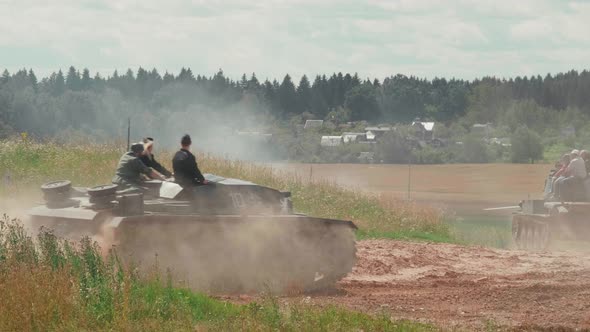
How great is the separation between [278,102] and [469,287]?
124 metres

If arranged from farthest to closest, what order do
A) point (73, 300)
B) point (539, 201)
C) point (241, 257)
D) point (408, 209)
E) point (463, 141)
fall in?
point (463, 141) < point (408, 209) < point (539, 201) < point (241, 257) < point (73, 300)

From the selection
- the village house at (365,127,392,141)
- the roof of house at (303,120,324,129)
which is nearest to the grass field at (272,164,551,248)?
the village house at (365,127,392,141)

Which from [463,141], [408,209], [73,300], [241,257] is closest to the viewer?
[73,300]

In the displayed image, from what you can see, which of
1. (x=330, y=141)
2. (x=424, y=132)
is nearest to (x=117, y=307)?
(x=330, y=141)

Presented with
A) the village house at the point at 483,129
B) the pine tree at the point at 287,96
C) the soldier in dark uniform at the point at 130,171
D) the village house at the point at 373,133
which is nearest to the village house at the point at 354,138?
the village house at the point at 373,133

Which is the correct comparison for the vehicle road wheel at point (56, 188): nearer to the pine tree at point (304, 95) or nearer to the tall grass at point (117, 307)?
the tall grass at point (117, 307)

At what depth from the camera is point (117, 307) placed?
1070cm

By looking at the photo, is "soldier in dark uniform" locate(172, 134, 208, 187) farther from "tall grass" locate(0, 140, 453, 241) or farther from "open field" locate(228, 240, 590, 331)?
"tall grass" locate(0, 140, 453, 241)

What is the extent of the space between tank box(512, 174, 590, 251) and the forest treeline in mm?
37783

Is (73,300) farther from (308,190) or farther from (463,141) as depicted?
(463,141)

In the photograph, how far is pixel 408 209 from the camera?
1185 inches

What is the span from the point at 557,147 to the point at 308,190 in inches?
2823

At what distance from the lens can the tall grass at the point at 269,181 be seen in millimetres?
27516

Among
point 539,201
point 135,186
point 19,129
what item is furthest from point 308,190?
point 19,129
